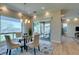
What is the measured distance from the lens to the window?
3.14 meters

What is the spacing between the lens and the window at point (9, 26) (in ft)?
10.3

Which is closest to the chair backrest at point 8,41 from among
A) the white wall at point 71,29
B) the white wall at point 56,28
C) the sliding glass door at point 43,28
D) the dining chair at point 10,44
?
the dining chair at point 10,44

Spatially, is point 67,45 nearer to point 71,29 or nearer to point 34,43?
point 71,29

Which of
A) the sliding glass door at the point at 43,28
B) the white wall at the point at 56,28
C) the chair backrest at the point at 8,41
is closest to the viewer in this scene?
the chair backrest at the point at 8,41

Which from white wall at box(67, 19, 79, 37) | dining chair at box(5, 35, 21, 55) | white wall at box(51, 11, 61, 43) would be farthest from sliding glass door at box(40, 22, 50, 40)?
dining chair at box(5, 35, 21, 55)

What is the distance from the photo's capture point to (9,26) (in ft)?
10.7

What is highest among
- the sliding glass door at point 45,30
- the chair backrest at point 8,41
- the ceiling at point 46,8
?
the ceiling at point 46,8

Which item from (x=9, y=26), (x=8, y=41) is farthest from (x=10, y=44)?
(x=9, y=26)

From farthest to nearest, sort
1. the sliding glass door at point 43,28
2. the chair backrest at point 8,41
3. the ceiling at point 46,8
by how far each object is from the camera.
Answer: the sliding glass door at point 43,28 < the chair backrest at point 8,41 < the ceiling at point 46,8

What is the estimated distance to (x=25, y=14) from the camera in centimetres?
333

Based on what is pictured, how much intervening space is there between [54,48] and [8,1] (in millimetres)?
2072

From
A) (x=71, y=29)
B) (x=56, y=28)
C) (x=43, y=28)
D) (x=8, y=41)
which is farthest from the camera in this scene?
(x=56, y=28)

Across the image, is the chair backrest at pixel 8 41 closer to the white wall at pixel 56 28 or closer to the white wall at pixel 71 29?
the white wall at pixel 56 28

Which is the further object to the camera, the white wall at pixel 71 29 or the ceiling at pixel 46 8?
the white wall at pixel 71 29
